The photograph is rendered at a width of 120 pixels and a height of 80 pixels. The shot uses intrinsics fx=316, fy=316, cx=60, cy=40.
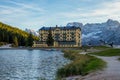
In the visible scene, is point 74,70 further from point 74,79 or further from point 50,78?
point 74,79

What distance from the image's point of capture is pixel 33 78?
41.9m

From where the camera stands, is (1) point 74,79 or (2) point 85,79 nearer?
(2) point 85,79

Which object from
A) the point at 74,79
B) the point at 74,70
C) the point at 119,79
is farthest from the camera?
the point at 74,70

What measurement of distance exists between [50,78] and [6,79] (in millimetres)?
5773

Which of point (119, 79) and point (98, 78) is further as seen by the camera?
point (98, 78)

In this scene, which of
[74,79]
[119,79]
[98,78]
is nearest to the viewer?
[119,79]

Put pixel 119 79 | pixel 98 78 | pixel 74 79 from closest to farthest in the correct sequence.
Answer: pixel 119 79 → pixel 98 78 → pixel 74 79

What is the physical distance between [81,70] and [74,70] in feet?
3.09

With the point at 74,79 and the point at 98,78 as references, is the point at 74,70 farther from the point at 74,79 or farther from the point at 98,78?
the point at 98,78

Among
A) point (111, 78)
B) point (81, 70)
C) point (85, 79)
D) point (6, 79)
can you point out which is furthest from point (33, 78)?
point (111, 78)

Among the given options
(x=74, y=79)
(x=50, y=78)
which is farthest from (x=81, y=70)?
(x=74, y=79)

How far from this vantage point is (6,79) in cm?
4112

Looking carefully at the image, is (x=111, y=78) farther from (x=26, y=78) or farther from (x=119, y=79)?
(x=26, y=78)

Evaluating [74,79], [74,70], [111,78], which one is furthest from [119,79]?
[74,70]
